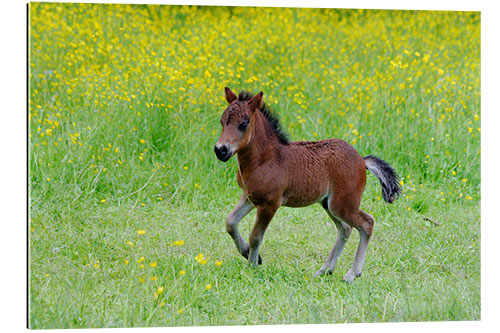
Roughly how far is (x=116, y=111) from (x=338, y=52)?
1.98 metres

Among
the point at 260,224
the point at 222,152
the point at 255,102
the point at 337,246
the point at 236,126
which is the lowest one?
the point at 337,246

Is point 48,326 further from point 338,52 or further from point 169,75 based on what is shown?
point 338,52

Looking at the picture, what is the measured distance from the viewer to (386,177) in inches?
236

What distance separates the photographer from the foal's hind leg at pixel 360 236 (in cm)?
577

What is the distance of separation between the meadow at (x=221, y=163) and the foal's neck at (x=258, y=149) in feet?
2.32

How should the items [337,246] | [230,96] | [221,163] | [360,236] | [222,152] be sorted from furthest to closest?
[221,163] < [337,246] < [360,236] < [230,96] < [222,152]

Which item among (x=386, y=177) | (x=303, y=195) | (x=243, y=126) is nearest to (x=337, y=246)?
(x=303, y=195)

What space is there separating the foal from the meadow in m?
0.31

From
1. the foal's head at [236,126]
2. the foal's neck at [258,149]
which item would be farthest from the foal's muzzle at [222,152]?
the foal's neck at [258,149]

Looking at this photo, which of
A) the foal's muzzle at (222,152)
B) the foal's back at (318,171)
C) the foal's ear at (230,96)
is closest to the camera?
the foal's muzzle at (222,152)

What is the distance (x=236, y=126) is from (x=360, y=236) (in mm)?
1237

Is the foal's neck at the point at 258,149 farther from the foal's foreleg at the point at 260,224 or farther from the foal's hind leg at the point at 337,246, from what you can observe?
the foal's hind leg at the point at 337,246

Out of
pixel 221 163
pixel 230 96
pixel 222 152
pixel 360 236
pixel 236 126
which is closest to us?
pixel 222 152

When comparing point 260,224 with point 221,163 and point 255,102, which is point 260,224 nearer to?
point 255,102
